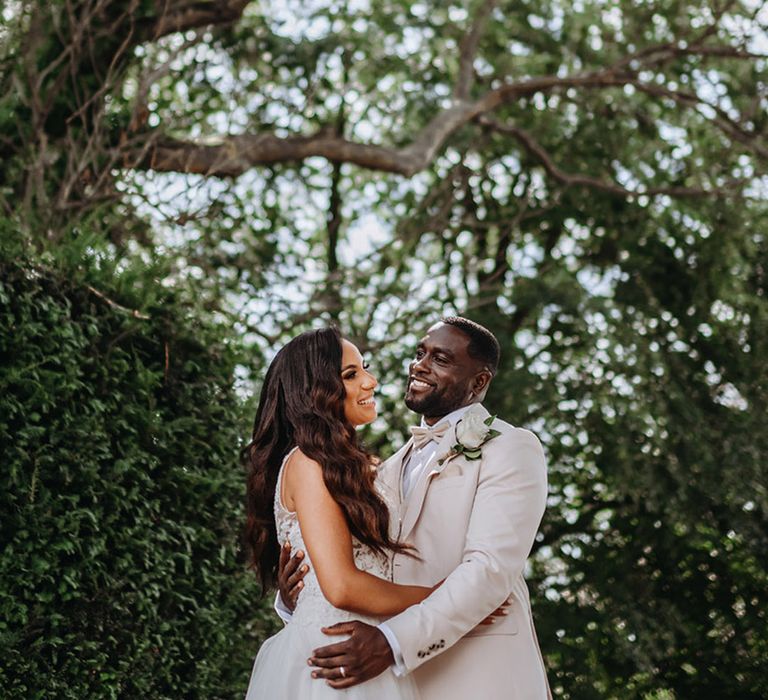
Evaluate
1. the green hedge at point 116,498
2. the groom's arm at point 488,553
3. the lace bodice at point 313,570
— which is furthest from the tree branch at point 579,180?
the lace bodice at point 313,570

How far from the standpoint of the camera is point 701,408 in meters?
9.59

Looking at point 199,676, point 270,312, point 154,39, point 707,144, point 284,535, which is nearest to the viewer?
point 284,535

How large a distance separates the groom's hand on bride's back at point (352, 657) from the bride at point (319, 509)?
0.03 metres

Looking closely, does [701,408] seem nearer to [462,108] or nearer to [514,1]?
[462,108]

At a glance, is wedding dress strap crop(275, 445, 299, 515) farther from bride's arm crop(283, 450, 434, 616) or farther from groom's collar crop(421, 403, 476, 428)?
groom's collar crop(421, 403, 476, 428)

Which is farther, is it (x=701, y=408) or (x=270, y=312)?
(x=701, y=408)

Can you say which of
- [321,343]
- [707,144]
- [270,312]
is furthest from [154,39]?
[707,144]

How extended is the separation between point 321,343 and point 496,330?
614 cm

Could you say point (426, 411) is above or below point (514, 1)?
below

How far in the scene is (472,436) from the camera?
378 centimetres

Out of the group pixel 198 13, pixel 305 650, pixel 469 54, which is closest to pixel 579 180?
pixel 469 54

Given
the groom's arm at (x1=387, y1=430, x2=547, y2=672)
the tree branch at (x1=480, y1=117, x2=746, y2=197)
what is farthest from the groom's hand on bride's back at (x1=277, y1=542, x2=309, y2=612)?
the tree branch at (x1=480, y1=117, x2=746, y2=197)

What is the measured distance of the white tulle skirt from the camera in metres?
3.32

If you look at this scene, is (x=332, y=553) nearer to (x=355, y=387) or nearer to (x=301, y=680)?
(x=301, y=680)
